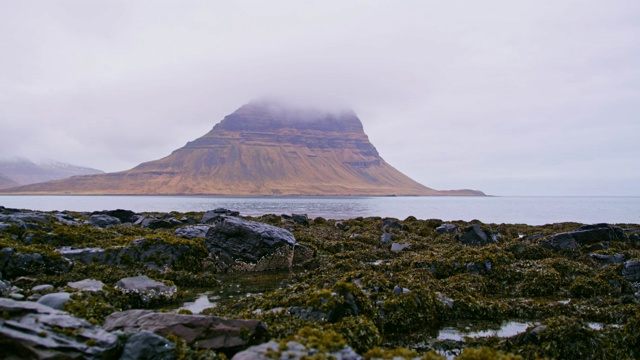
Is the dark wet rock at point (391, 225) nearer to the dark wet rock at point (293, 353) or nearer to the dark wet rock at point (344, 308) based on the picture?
the dark wet rock at point (344, 308)

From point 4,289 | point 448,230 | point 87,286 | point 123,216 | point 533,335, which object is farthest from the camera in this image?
point 123,216

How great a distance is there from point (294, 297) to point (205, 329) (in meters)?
3.26

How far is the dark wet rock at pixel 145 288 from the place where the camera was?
11352 millimetres

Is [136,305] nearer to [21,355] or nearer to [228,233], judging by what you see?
[21,355]

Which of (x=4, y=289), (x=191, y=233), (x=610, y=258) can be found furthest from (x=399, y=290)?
(x=191, y=233)

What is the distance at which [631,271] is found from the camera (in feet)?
45.3

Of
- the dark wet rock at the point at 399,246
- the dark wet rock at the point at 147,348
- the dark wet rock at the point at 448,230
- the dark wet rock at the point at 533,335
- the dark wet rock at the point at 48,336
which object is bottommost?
the dark wet rock at the point at 399,246

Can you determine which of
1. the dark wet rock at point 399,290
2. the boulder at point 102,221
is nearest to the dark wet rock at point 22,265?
the dark wet rock at point 399,290

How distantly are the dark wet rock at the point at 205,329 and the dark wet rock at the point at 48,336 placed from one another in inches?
25.5

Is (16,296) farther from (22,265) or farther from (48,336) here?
(22,265)

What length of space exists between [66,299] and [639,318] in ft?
41.6

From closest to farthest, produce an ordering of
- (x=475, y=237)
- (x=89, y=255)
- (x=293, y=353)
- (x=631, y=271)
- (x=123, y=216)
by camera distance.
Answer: (x=293, y=353) < (x=631, y=271) < (x=89, y=255) < (x=475, y=237) < (x=123, y=216)

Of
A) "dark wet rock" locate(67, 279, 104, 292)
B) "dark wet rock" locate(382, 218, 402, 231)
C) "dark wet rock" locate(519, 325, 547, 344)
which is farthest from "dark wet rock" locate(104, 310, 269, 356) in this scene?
"dark wet rock" locate(382, 218, 402, 231)

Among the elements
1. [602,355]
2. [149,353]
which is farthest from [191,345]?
[602,355]
